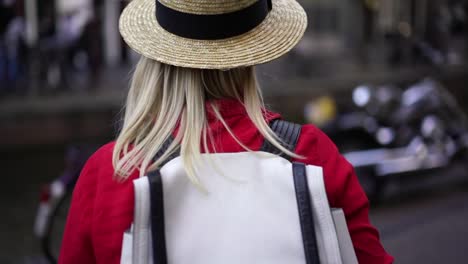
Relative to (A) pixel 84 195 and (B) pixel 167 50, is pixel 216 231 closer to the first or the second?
(A) pixel 84 195

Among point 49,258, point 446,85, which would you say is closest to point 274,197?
point 49,258

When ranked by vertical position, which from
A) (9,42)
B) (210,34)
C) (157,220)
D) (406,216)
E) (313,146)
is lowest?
(9,42)

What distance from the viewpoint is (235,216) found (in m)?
1.69

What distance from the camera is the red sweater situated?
5.67 ft

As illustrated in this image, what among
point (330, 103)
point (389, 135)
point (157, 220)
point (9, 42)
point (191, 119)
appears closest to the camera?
point (157, 220)

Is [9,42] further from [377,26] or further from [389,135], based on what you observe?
[377,26]

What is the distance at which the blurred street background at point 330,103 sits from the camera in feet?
19.9

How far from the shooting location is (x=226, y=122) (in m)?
1.83

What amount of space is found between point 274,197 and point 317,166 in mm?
130

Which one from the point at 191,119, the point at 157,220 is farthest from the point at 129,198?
the point at 191,119

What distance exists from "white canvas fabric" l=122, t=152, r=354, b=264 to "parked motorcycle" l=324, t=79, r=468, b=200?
5024 millimetres

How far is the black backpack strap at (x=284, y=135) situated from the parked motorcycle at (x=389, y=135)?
4.90m

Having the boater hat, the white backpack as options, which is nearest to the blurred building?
the boater hat

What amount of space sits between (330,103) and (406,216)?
51.3 inches
